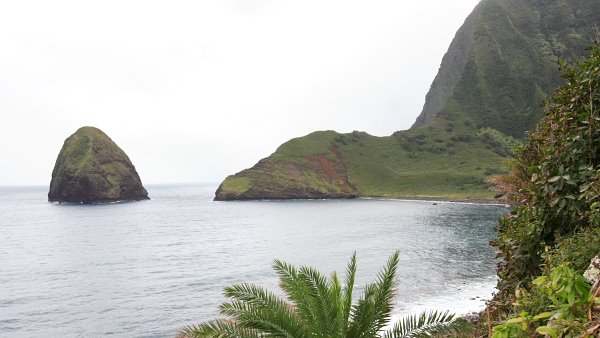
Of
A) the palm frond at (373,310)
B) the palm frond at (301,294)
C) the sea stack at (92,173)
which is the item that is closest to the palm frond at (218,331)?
the palm frond at (301,294)

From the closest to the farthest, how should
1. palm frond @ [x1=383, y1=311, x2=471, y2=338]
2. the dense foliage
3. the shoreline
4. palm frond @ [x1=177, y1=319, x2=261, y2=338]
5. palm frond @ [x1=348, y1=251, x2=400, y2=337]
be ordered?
the dense foliage
palm frond @ [x1=177, y1=319, x2=261, y2=338]
palm frond @ [x1=383, y1=311, x2=471, y2=338]
palm frond @ [x1=348, y1=251, x2=400, y2=337]
the shoreline

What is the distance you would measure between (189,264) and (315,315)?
42229 millimetres

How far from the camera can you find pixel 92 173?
6540 inches

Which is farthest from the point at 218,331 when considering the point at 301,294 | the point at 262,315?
the point at 301,294

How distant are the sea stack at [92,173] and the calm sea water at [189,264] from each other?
2987 inches

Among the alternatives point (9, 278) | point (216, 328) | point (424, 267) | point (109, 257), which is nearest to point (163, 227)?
point (109, 257)

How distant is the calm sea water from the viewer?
29.9 m

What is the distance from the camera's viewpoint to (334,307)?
345 inches

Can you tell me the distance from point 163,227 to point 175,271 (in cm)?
4519

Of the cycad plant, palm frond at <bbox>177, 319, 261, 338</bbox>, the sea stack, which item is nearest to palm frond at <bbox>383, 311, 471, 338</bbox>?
the cycad plant

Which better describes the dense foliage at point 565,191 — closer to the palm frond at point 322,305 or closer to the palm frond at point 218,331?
the palm frond at point 322,305

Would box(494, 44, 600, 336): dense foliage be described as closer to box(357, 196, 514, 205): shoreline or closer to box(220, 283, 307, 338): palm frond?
box(220, 283, 307, 338): palm frond

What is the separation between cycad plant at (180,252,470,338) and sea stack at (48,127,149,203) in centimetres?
17490

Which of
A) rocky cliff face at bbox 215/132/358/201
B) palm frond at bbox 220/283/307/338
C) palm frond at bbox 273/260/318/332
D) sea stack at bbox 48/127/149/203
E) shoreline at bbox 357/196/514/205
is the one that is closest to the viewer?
palm frond at bbox 220/283/307/338
